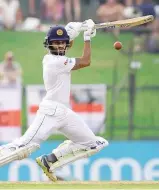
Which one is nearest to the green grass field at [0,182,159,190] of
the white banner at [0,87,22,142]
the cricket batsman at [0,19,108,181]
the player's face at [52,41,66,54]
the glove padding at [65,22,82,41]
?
the cricket batsman at [0,19,108,181]

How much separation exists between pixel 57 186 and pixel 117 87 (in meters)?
5.04

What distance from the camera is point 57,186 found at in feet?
31.7

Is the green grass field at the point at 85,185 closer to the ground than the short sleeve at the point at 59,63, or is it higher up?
closer to the ground

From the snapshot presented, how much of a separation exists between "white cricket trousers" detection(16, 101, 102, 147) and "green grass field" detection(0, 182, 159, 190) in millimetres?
449

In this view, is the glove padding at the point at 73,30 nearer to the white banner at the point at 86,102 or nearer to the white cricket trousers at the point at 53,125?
the white cricket trousers at the point at 53,125

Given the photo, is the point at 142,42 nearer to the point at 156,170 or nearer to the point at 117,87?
the point at 117,87

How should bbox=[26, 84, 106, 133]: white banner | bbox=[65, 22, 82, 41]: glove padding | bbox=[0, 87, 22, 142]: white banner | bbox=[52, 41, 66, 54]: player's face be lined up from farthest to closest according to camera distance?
1. bbox=[26, 84, 106, 133]: white banner
2. bbox=[0, 87, 22, 142]: white banner
3. bbox=[65, 22, 82, 41]: glove padding
4. bbox=[52, 41, 66, 54]: player's face

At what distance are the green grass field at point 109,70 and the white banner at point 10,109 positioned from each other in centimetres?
14

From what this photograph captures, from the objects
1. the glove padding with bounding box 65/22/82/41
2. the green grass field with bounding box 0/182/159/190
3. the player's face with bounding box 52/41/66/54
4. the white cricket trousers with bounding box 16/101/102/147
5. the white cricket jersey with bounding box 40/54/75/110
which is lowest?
the green grass field with bounding box 0/182/159/190

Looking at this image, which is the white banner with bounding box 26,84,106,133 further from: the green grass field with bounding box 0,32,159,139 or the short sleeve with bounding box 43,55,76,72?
the short sleeve with bounding box 43,55,76,72

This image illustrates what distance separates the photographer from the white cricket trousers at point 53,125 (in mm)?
9773

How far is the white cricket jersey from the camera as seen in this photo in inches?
386

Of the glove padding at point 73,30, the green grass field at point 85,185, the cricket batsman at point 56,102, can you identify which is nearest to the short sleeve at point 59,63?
the cricket batsman at point 56,102

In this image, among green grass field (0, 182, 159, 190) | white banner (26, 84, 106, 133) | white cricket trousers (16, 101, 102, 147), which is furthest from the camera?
white banner (26, 84, 106, 133)
